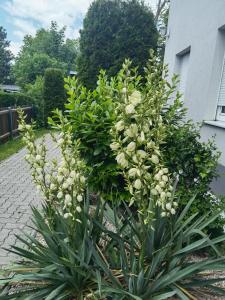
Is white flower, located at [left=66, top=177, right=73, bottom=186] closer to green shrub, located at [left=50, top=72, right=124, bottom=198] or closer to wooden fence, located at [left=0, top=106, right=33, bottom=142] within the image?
green shrub, located at [left=50, top=72, right=124, bottom=198]

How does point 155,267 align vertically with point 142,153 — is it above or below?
below

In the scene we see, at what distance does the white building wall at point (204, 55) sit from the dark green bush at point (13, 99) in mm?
9236

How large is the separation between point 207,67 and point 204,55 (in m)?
0.36

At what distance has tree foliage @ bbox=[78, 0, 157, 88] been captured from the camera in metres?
9.62

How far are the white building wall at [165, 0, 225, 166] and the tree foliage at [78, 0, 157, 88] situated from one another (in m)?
2.96

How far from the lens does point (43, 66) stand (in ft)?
104

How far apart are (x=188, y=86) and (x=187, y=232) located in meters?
4.36

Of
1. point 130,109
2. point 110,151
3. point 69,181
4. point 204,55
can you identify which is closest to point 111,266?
point 69,181

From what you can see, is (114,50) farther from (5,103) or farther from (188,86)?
(5,103)

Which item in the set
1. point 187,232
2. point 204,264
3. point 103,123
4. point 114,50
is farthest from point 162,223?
point 114,50

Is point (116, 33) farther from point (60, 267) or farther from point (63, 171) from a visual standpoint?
point (60, 267)

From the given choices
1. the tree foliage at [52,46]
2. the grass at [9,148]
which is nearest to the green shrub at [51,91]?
the grass at [9,148]

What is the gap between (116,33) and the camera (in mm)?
9664

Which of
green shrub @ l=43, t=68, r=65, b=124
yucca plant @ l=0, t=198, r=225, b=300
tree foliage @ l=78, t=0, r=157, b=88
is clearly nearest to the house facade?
yucca plant @ l=0, t=198, r=225, b=300
